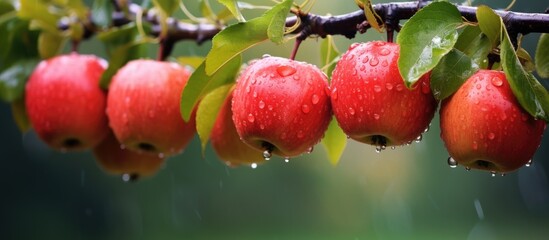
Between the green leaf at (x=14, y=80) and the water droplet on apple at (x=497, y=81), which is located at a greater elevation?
the water droplet on apple at (x=497, y=81)

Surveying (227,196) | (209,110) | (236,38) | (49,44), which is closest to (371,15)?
(236,38)

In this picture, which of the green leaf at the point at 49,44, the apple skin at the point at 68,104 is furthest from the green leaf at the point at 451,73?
the green leaf at the point at 49,44

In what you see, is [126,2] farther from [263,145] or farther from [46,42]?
[263,145]

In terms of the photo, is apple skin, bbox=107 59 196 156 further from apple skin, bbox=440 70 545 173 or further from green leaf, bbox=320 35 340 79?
apple skin, bbox=440 70 545 173

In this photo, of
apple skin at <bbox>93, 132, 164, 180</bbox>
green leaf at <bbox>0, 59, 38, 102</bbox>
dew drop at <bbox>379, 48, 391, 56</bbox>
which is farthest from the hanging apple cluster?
green leaf at <bbox>0, 59, 38, 102</bbox>

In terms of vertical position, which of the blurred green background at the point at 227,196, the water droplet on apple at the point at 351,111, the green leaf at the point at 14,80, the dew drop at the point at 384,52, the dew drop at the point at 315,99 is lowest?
the blurred green background at the point at 227,196

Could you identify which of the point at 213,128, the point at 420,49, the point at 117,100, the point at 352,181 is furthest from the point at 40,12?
the point at 352,181

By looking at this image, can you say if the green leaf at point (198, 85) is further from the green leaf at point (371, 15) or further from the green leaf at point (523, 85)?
the green leaf at point (523, 85)
